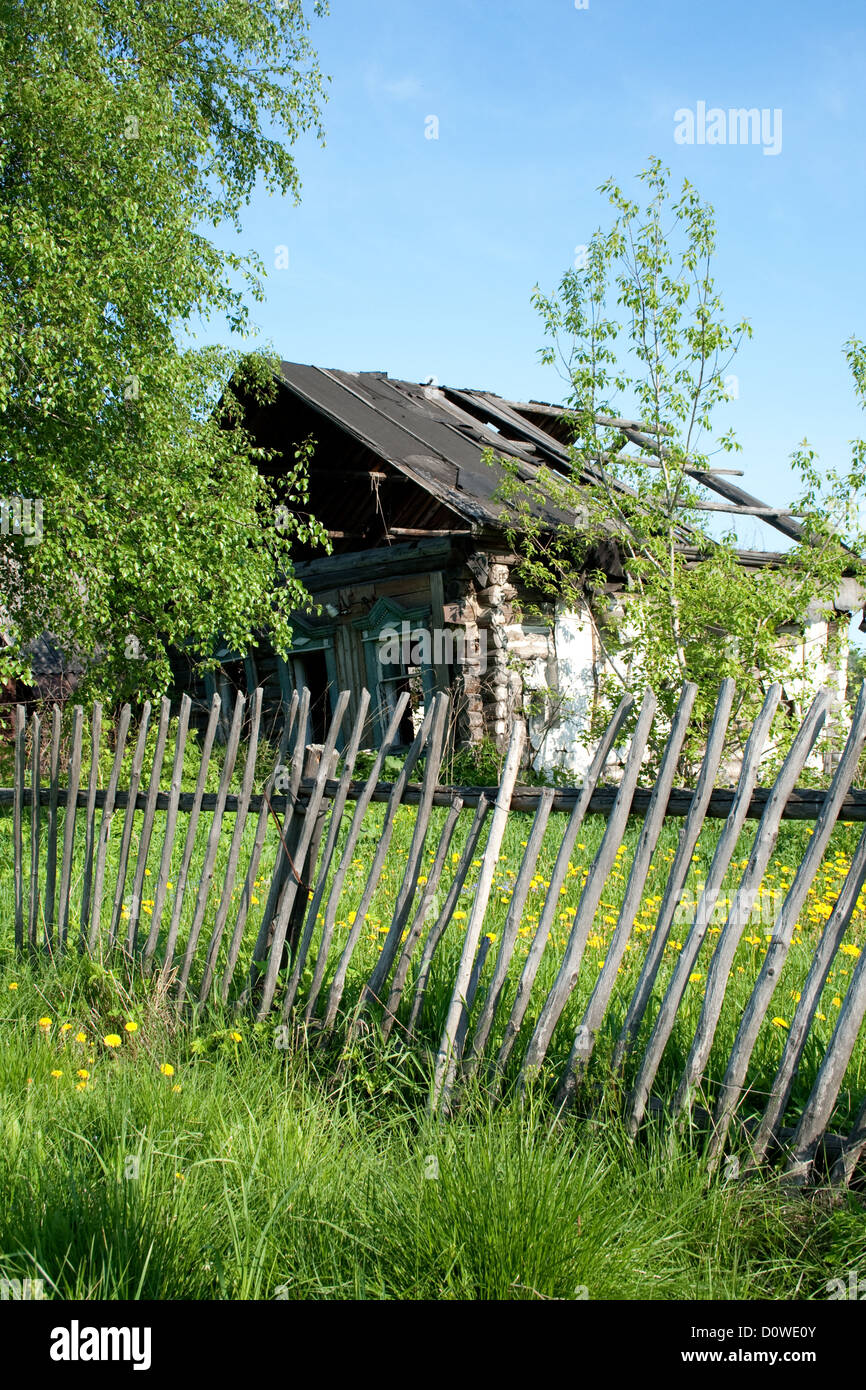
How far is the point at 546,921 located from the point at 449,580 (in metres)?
8.46

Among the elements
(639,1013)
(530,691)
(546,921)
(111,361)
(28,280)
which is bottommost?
(639,1013)

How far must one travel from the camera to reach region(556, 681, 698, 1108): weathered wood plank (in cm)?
266

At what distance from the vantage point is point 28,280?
9.41 metres

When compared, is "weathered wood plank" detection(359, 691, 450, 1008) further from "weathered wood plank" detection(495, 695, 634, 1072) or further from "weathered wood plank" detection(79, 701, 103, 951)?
"weathered wood plank" detection(79, 701, 103, 951)

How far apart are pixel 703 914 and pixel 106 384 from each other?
895cm

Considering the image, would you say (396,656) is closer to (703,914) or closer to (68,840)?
(68,840)

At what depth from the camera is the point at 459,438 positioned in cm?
1353

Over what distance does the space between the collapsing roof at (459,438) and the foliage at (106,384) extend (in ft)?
4.39

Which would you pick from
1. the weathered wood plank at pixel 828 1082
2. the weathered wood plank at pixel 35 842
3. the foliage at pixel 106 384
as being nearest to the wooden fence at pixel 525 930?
the weathered wood plank at pixel 828 1082

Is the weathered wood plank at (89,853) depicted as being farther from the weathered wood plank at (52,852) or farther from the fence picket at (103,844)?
the weathered wood plank at (52,852)

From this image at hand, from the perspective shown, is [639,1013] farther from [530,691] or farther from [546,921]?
[530,691]

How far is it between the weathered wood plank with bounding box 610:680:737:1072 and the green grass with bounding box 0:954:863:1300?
0.88ft

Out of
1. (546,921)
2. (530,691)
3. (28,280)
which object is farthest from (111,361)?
(546,921)

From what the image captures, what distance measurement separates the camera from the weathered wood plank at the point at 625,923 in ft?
8.71
